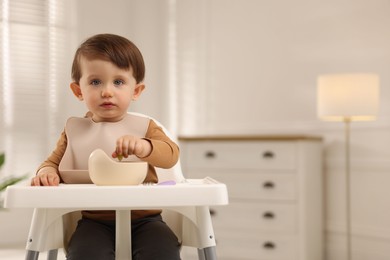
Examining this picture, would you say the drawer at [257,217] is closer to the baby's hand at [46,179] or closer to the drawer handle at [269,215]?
the drawer handle at [269,215]

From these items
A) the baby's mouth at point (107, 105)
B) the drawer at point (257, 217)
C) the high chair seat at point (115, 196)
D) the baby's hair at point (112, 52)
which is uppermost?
the baby's hair at point (112, 52)

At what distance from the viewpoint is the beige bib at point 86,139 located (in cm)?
161

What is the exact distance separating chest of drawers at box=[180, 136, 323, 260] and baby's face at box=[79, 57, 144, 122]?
2252mm

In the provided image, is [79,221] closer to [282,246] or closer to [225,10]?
[282,246]

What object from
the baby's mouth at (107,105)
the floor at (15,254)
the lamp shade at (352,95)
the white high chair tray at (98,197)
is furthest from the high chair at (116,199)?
the floor at (15,254)

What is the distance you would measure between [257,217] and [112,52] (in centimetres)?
248

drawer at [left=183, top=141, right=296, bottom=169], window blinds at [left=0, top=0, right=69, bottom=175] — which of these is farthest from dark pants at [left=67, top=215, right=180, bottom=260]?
window blinds at [left=0, top=0, right=69, bottom=175]

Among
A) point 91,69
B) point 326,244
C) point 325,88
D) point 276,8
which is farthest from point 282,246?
point 91,69

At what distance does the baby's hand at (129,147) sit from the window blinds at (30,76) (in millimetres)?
3368

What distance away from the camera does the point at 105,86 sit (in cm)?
161

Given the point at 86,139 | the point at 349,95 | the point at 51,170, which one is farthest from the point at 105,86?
the point at 349,95

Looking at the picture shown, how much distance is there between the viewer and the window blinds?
183 inches

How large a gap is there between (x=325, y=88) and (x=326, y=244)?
1131mm

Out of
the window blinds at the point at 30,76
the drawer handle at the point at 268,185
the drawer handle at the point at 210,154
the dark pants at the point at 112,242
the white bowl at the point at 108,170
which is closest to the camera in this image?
the white bowl at the point at 108,170
